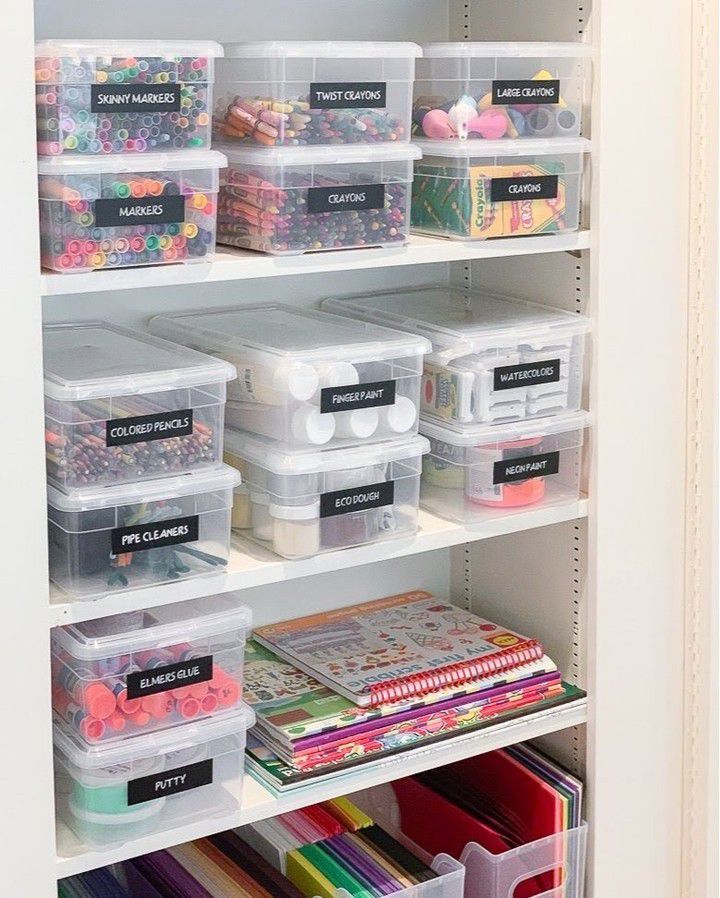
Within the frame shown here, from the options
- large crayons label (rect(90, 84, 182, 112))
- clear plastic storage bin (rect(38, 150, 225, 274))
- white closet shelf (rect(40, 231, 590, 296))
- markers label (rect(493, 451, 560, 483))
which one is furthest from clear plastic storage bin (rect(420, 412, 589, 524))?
large crayons label (rect(90, 84, 182, 112))

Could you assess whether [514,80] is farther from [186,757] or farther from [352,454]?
[186,757]

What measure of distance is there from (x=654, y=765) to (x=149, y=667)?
0.81 metres

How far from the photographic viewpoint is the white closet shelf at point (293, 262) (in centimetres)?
142

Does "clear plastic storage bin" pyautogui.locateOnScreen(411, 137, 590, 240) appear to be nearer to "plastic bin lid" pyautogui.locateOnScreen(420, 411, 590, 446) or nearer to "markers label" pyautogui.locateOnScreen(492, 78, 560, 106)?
"markers label" pyautogui.locateOnScreen(492, 78, 560, 106)

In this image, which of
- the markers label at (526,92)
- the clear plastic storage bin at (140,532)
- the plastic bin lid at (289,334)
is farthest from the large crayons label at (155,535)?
the markers label at (526,92)

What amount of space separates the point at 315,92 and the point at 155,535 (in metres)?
0.52

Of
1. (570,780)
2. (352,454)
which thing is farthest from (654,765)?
(352,454)

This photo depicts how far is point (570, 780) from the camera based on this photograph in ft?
6.27

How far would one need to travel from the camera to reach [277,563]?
1610mm

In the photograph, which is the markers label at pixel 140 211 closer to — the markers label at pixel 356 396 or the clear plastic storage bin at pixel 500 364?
the markers label at pixel 356 396

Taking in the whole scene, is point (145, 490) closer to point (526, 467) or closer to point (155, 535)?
point (155, 535)

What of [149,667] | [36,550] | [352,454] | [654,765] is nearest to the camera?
[36,550]

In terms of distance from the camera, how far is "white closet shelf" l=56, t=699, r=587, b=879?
1.52 metres

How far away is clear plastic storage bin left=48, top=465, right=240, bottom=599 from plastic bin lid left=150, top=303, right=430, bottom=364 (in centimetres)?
18
